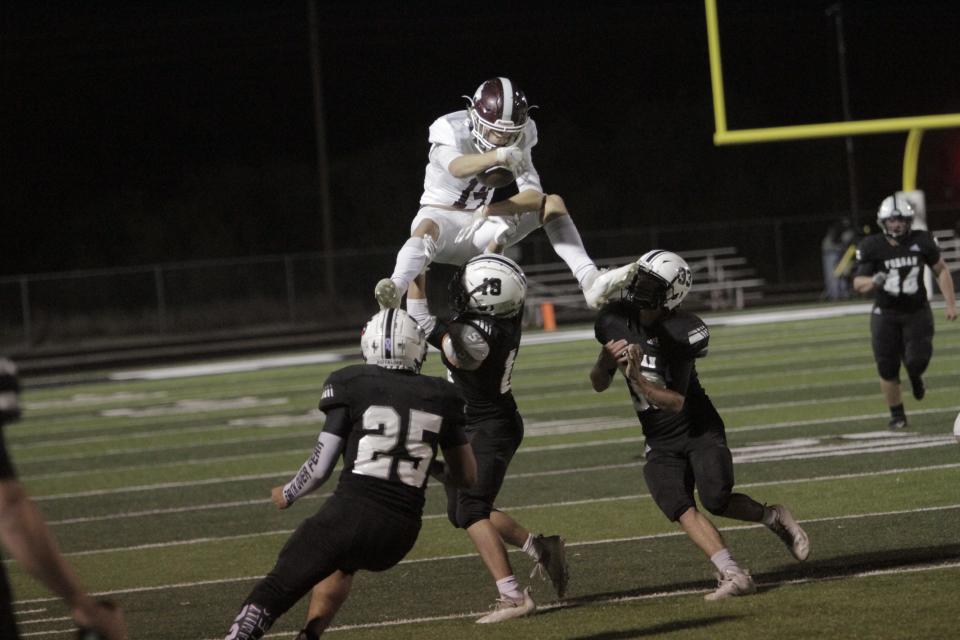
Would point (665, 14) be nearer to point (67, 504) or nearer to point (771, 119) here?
point (771, 119)

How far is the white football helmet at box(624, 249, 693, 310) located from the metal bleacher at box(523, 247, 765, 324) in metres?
23.5

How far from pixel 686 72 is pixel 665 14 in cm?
237

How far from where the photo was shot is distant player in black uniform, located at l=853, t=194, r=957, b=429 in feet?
39.1

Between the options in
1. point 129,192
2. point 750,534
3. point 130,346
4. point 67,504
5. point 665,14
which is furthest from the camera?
point 665,14

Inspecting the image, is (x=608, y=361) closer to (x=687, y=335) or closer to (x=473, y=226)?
(x=687, y=335)

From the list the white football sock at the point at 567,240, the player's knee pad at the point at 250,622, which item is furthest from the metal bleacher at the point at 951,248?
the player's knee pad at the point at 250,622

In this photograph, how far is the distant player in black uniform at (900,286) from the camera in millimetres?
11906

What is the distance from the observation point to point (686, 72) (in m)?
56.2

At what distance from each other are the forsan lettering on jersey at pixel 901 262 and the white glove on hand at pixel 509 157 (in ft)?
19.3

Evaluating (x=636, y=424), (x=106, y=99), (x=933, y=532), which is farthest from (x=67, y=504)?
(x=106, y=99)

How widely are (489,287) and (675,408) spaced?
0.93 meters

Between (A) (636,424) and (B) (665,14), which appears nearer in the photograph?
(A) (636,424)

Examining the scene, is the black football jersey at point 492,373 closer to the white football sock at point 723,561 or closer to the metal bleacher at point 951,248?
the white football sock at point 723,561

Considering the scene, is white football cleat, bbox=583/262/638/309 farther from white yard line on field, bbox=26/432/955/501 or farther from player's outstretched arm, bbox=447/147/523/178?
white yard line on field, bbox=26/432/955/501
